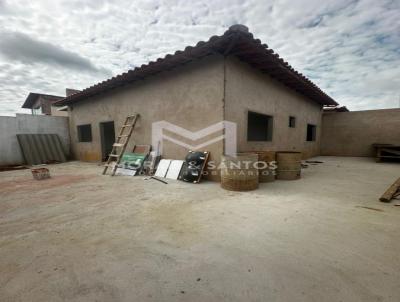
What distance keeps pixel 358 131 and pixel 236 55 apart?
9677 millimetres

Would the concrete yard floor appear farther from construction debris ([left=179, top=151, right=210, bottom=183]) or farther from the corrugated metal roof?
the corrugated metal roof

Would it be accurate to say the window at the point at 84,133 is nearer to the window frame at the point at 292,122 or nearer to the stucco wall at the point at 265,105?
the stucco wall at the point at 265,105

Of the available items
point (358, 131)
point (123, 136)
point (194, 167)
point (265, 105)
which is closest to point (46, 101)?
point (123, 136)

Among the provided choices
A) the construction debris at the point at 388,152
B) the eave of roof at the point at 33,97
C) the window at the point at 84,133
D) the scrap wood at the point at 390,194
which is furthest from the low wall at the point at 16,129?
the construction debris at the point at 388,152

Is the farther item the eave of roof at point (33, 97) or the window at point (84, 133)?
the eave of roof at point (33, 97)

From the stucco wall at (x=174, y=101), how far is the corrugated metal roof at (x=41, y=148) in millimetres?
2828

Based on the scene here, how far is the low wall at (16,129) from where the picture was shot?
24.4 feet

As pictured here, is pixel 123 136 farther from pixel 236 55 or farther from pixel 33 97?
pixel 33 97

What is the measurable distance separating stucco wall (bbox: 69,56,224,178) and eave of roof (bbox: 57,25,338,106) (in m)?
0.26

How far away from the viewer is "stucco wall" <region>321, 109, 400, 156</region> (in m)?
9.02

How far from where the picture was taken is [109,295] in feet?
3.84

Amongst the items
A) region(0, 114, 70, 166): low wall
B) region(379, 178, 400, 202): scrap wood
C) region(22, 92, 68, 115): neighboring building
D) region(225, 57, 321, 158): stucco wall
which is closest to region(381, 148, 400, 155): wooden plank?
region(225, 57, 321, 158): stucco wall

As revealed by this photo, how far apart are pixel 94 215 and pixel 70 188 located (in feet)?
6.37

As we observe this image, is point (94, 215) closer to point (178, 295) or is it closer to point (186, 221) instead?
point (186, 221)
